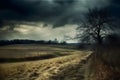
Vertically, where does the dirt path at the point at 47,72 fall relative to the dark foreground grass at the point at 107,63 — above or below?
below

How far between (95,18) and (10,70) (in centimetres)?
3118

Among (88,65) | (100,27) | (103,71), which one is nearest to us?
(103,71)

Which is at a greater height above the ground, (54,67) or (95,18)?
(95,18)

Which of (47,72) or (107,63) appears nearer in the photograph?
(107,63)

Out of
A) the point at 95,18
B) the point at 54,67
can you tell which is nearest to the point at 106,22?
the point at 95,18

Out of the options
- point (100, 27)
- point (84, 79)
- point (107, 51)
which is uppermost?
point (100, 27)

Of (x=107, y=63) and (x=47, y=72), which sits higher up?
(x=107, y=63)

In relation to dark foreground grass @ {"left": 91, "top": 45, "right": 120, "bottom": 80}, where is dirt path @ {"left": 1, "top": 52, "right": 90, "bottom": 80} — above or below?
below

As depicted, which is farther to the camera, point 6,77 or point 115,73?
point 6,77

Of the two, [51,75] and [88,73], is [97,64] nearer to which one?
[88,73]

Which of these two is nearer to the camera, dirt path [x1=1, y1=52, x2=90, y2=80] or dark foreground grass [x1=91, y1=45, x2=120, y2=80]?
dark foreground grass [x1=91, y1=45, x2=120, y2=80]

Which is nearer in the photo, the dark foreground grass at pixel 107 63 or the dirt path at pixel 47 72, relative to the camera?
the dark foreground grass at pixel 107 63

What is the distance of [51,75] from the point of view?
4181 cm

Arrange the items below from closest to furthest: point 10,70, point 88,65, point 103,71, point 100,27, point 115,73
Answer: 1. point 115,73
2. point 103,71
3. point 88,65
4. point 10,70
5. point 100,27
